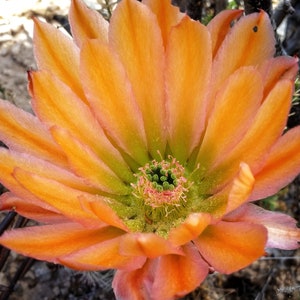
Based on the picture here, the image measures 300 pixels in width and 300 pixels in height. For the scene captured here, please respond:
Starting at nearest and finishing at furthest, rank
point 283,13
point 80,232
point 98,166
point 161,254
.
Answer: point 161,254 < point 80,232 < point 98,166 < point 283,13

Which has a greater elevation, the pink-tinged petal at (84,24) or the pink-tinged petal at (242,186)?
the pink-tinged petal at (84,24)

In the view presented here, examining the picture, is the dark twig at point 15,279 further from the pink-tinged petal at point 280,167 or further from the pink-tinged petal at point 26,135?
the pink-tinged petal at point 280,167

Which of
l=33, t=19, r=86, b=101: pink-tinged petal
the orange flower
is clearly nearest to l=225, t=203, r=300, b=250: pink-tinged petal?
the orange flower

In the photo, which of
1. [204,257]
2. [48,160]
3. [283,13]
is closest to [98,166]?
[48,160]

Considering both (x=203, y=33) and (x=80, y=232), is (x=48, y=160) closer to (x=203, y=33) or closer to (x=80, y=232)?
(x=80, y=232)

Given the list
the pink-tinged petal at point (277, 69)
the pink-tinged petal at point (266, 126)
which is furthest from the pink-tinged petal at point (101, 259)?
the pink-tinged petal at point (277, 69)

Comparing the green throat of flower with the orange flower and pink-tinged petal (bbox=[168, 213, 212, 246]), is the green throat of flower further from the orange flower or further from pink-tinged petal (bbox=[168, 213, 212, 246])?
pink-tinged petal (bbox=[168, 213, 212, 246])
